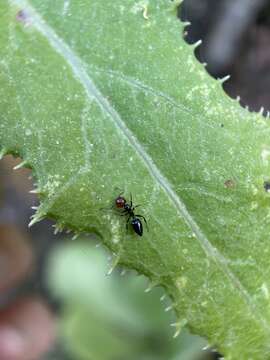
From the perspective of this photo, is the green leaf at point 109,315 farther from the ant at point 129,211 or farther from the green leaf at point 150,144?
the ant at point 129,211

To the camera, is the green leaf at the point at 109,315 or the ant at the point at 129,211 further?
the green leaf at the point at 109,315

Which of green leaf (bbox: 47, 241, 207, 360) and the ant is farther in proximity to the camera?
green leaf (bbox: 47, 241, 207, 360)

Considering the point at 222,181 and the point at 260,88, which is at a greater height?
the point at 260,88

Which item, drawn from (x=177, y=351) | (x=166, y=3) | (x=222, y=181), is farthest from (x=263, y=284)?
(x=177, y=351)

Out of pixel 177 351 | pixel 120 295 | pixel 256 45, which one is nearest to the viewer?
pixel 177 351

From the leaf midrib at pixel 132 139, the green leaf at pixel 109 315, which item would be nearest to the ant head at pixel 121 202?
the leaf midrib at pixel 132 139

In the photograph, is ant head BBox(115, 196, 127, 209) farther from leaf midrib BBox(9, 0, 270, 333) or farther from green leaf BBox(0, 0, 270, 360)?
leaf midrib BBox(9, 0, 270, 333)

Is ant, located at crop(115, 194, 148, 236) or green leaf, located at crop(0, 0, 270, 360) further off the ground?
green leaf, located at crop(0, 0, 270, 360)

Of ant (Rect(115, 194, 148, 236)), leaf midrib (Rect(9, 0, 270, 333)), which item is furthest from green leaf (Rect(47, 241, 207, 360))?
ant (Rect(115, 194, 148, 236))

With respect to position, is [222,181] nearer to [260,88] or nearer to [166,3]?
[166,3]
